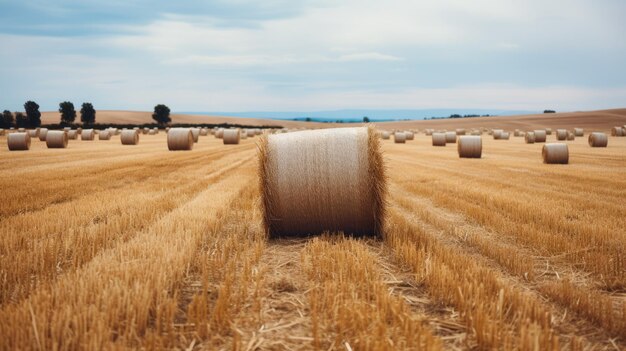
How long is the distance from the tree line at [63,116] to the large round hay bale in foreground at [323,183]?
75.2 metres

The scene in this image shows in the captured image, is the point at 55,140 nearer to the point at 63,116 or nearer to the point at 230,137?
the point at 230,137

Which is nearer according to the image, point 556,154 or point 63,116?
point 556,154

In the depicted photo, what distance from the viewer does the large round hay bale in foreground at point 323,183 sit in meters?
6.00

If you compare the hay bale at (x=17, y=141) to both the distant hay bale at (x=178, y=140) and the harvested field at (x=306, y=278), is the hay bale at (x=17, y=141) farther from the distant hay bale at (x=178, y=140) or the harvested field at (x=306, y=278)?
the harvested field at (x=306, y=278)

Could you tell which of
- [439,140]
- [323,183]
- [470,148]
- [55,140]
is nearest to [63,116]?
[55,140]

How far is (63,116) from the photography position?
303 ft

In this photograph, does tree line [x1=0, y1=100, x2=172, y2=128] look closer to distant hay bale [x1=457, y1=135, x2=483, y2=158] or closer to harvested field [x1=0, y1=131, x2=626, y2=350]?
distant hay bale [x1=457, y1=135, x2=483, y2=158]

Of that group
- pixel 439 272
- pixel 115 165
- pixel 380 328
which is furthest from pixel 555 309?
pixel 115 165

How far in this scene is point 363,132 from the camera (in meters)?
6.22

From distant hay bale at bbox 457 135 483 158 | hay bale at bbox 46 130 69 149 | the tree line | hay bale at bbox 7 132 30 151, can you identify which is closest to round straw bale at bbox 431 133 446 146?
distant hay bale at bbox 457 135 483 158

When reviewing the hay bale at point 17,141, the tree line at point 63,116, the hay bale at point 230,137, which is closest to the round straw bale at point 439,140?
the hay bale at point 230,137

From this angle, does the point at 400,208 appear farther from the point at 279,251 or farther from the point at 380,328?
the point at 380,328

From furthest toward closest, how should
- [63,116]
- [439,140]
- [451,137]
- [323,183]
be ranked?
[63,116], [451,137], [439,140], [323,183]

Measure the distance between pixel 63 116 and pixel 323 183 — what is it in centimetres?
9972
